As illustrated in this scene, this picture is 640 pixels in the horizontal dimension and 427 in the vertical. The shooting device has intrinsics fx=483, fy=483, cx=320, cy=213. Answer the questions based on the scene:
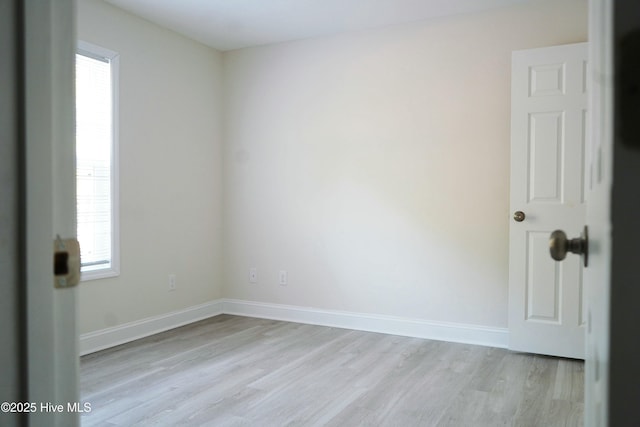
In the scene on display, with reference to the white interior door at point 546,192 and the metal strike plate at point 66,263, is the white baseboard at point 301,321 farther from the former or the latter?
the metal strike plate at point 66,263

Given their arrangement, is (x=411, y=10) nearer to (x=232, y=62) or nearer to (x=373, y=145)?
(x=373, y=145)

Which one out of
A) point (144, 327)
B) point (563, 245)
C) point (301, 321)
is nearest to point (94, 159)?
point (144, 327)

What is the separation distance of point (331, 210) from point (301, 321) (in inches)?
40.2

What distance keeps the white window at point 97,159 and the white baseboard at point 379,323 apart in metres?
1.39

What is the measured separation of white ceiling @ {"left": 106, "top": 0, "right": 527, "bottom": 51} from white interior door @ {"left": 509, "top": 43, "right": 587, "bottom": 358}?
67 centimetres

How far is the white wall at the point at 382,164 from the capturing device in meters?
3.55

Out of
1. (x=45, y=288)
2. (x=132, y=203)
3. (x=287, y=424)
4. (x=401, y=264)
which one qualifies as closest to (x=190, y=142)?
(x=132, y=203)

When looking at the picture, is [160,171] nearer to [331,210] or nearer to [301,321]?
[331,210]

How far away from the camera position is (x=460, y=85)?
3.65 m

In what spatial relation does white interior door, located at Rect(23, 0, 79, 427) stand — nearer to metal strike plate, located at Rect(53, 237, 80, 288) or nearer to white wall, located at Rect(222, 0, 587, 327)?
metal strike plate, located at Rect(53, 237, 80, 288)

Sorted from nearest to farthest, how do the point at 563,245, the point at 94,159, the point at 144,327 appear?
1. the point at 563,245
2. the point at 94,159
3. the point at 144,327

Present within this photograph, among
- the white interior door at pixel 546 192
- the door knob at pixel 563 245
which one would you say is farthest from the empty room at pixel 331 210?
the door knob at pixel 563 245

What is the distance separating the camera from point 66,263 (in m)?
0.64

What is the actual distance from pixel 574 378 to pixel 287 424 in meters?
1.76
